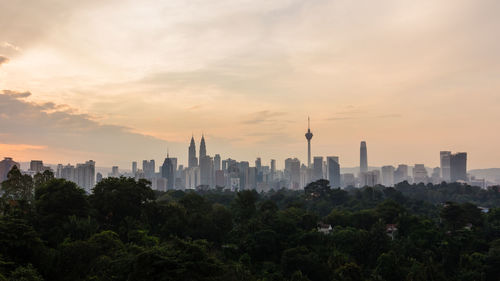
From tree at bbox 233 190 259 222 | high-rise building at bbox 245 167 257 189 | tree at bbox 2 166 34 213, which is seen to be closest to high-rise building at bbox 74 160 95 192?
high-rise building at bbox 245 167 257 189

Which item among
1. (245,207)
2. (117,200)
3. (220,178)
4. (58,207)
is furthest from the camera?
(220,178)

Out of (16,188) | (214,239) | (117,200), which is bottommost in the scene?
(214,239)

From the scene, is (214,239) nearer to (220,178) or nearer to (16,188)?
(16,188)

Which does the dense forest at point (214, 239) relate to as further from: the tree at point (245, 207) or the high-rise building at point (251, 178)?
the high-rise building at point (251, 178)

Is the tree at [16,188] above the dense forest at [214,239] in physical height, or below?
above

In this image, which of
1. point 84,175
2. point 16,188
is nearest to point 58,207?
point 16,188

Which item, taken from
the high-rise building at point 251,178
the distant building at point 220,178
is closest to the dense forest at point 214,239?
the high-rise building at point 251,178

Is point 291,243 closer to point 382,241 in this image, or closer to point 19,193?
point 382,241

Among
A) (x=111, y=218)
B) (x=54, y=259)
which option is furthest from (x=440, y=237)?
(x=54, y=259)

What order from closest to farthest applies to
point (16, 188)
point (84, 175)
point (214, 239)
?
point (16, 188) < point (214, 239) < point (84, 175)
